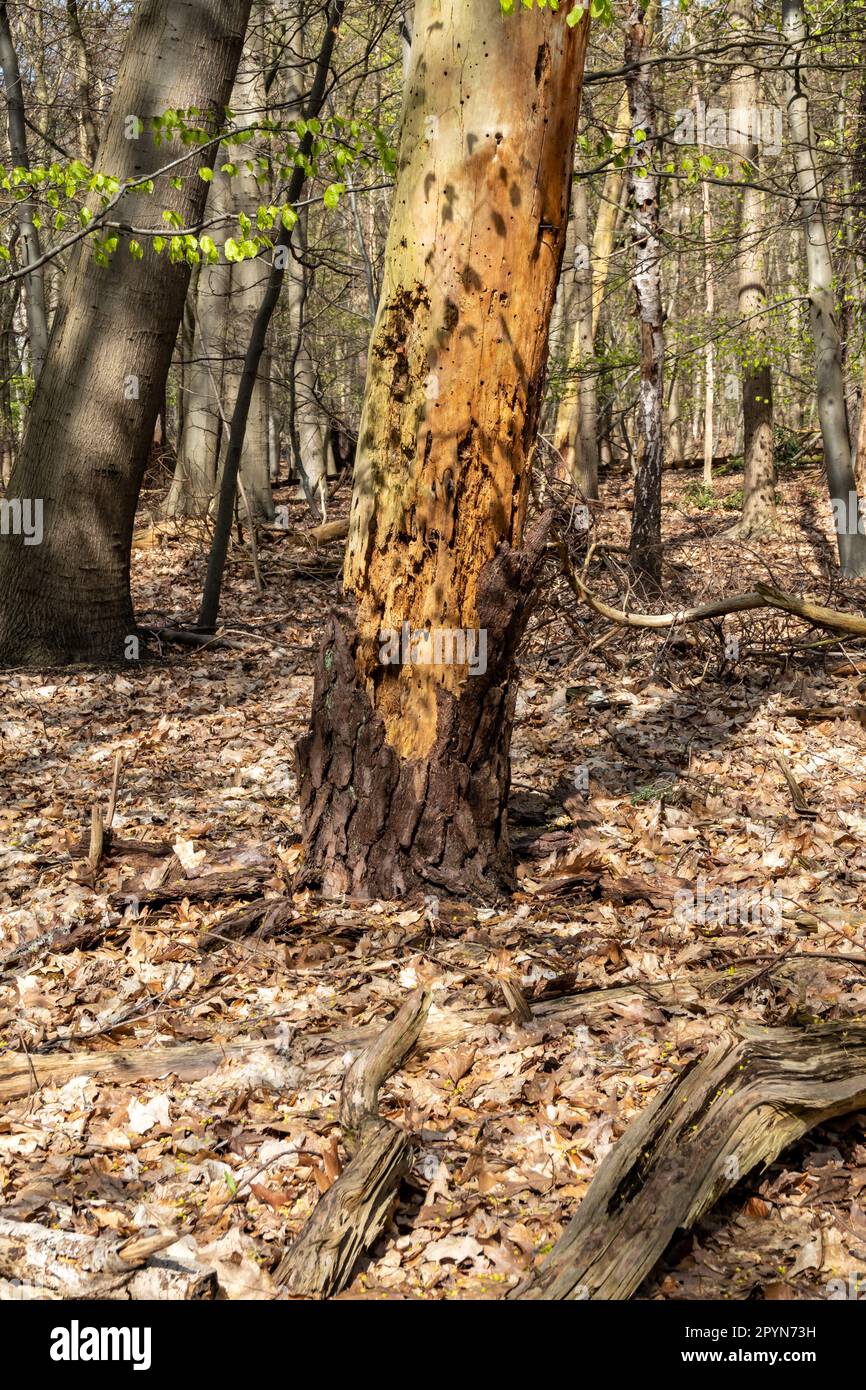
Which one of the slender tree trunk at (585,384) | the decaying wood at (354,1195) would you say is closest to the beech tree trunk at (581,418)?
the slender tree trunk at (585,384)

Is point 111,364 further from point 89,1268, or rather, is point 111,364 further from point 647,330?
point 89,1268

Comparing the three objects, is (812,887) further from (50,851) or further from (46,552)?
(46,552)

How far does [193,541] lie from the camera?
1305cm

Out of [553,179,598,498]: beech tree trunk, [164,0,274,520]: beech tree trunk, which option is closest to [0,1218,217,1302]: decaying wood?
[164,0,274,520]: beech tree trunk

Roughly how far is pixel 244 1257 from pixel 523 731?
4.19 m

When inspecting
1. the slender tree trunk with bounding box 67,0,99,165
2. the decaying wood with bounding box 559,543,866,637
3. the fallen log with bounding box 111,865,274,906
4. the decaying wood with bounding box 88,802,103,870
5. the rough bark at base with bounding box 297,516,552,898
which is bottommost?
the fallen log with bounding box 111,865,274,906

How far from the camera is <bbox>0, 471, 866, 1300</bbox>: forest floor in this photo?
102 inches

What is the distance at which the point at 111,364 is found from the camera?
7340 mm

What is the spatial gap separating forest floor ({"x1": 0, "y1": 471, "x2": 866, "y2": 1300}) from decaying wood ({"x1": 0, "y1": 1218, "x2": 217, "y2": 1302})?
3.0 inches

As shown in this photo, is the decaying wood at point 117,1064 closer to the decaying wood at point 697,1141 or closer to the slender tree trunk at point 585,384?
the decaying wood at point 697,1141

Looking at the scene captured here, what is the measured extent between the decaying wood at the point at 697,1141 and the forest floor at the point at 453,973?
0.10 meters

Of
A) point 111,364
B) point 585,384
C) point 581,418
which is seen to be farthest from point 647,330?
point 585,384

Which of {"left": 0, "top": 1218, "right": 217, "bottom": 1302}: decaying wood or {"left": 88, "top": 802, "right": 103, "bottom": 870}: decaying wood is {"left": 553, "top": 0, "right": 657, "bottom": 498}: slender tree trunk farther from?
{"left": 0, "top": 1218, "right": 217, "bottom": 1302}: decaying wood

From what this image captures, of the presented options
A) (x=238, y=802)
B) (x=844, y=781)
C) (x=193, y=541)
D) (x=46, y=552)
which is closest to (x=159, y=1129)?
(x=238, y=802)
